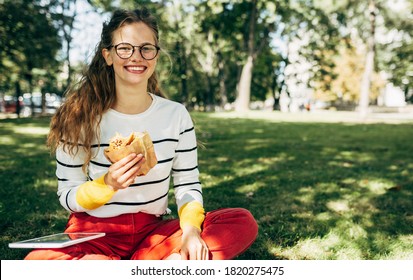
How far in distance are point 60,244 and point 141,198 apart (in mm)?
575

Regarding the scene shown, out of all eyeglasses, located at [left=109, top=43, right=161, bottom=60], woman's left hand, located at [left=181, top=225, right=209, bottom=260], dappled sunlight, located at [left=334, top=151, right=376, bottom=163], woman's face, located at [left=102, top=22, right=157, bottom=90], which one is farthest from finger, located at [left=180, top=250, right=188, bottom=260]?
dappled sunlight, located at [left=334, top=151, right=376, bottom=163]

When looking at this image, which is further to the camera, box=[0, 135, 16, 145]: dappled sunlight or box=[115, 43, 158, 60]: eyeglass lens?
box=[0, 135, 16, 145]: dappled sunlight

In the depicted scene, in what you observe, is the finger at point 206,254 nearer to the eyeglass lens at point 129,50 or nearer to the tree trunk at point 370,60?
the eyeglass lens at point 129,50

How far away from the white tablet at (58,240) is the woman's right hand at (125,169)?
0.34 m

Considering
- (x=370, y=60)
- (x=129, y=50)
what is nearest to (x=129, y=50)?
(x=129, y=50)

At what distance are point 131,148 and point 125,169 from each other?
0.11m

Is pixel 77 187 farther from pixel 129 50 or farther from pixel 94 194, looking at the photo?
pixel 129 50

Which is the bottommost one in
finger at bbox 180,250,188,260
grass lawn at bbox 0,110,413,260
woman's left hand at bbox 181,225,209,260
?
grass lawn at bbox 0,110,413,260

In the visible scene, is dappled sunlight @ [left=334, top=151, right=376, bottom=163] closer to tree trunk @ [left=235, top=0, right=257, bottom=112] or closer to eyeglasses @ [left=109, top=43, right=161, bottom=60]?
eyeglasses @ [left=109, top=43, right=161, bottom=60]

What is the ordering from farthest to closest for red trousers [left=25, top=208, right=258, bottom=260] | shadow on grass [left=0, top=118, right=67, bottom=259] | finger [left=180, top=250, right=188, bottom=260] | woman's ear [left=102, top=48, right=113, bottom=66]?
1. shadow on grass [left=0, top=118, right=67, bottom=259]
2. woman's ear [left=102, top=48, right=113, bottom=66]
3. red trousers [left=25, top=208, right=258, bottom=260]
4. finger [left=180, top=250, right=188, bottom=260]

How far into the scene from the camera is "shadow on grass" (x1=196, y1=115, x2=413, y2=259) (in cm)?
331

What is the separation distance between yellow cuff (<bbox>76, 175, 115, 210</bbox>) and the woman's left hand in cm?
47

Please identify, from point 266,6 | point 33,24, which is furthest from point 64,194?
point 266,6

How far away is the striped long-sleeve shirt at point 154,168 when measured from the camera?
238cm
